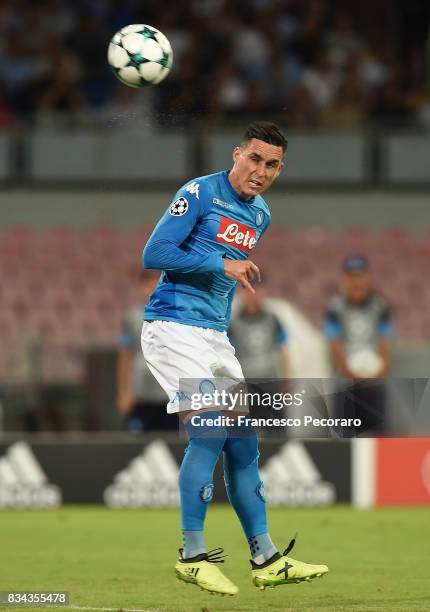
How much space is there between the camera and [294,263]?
56.9 feet

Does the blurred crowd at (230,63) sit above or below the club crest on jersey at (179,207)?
above

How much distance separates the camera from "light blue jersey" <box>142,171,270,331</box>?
20.8ft

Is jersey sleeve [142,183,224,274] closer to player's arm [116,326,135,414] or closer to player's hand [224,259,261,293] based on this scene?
player's hand [224,259,261,293]

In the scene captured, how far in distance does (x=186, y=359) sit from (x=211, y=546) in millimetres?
2553

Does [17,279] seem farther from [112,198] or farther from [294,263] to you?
[294,263]

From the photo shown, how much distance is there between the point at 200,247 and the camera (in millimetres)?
6523

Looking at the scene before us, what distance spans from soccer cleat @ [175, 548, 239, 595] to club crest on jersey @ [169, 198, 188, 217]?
59.2 inches

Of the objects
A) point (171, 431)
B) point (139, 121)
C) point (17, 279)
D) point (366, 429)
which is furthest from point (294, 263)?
point (366, 429)

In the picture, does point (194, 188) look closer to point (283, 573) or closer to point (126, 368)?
point (283, 573)

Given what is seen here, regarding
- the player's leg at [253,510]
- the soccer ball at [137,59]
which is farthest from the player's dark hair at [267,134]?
the player's leg at [253,510]

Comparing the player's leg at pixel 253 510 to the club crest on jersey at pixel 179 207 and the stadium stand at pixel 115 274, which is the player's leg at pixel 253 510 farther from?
the stadium stand at pixel 115 274

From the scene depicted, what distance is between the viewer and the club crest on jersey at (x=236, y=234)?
6539mm

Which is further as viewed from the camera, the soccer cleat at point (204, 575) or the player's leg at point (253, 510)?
the player's leg at point (253, 510)

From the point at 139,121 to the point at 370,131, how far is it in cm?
951
